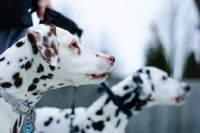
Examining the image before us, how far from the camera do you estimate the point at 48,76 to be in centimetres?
304

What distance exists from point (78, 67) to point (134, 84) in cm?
217

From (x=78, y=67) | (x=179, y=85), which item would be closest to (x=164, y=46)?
(x=179, y=85)

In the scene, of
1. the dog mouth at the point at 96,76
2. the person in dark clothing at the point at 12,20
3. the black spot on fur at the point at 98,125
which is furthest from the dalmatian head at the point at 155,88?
the dog mouth at the point at 96,76

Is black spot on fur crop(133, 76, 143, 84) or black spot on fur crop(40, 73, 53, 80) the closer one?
black spot on fur crop(40, 73, 53, 80)

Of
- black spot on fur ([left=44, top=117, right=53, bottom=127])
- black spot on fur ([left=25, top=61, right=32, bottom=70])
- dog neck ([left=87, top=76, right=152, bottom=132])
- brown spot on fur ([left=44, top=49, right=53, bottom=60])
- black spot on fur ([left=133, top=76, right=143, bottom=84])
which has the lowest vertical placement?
black spot on fur ([left=44, top=117, right=53, bottom=127])

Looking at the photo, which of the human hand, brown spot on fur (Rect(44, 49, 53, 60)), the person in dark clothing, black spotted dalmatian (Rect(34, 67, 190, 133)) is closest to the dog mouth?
brown spot on fur (Rect(44, 49, 53, 60))

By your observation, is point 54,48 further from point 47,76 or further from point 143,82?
point 143,82

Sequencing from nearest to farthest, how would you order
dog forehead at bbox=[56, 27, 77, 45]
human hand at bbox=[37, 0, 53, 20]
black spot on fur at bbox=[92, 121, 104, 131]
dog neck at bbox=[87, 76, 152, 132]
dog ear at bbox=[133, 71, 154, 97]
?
1. dog forehead at bbox=[56, 27, 77, 45]
2. human hand at bbox=[37, 0, 53, 20]
3. black spot on fur at bbox=[92, 121, 104, 131]
4. dog neck at bbox=[87, 76, 152, 132]
5. dog ear at bbox=[133, 71, 154, 97]

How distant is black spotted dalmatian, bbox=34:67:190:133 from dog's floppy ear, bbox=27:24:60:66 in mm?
1759

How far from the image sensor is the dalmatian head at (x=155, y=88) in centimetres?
519

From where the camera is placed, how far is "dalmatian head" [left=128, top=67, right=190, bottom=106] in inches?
204

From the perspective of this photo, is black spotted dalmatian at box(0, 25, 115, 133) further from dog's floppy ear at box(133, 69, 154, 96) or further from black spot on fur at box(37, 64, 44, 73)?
dog's floppy ear at box(133, 69, 154, 96)

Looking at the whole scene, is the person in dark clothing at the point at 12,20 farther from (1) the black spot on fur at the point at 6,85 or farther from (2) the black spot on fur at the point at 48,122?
(2) the black spot on fur at the point at 48,122

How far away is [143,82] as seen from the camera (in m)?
5.23
